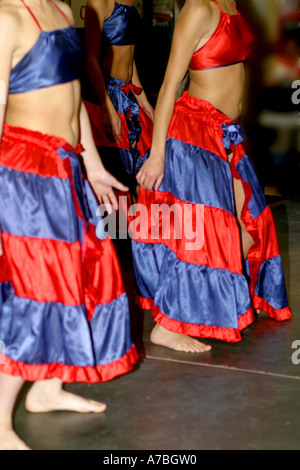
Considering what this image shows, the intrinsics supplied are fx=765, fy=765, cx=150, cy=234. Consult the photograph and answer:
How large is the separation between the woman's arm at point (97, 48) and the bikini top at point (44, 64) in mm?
1820

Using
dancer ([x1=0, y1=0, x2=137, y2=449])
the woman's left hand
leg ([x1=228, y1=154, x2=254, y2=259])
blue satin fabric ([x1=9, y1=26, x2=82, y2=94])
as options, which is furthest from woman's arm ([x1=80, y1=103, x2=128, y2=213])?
leg ([x1=228, y1=154, x2=254, y2=259])

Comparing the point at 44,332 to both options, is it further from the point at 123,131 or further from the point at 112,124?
the point at 123,131

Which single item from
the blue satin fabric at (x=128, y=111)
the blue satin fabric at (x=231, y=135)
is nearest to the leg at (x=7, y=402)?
the blue satin fabric at (x=231, y=135)

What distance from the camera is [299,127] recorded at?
8539mm

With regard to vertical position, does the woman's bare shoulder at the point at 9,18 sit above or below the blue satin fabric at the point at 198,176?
above

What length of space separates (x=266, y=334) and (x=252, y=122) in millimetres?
5008

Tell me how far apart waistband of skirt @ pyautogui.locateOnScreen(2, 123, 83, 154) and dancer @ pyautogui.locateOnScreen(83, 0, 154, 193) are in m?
1.85

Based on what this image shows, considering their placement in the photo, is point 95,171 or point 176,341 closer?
point 95,171

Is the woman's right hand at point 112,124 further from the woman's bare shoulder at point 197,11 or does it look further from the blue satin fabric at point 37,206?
the blue satin fabric at point 37,206

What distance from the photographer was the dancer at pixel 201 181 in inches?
124

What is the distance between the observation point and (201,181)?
3.18 metres

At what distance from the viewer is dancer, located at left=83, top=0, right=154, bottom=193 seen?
4266 millimetres

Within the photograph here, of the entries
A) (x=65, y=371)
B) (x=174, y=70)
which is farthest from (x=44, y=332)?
(x=174, y=70)

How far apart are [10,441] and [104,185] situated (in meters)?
0.91
